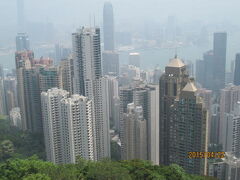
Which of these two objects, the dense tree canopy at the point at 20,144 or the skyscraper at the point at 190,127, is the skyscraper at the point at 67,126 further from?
the skyscraper at the point at 190,127

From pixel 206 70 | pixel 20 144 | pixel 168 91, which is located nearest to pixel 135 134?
pixel 168 91

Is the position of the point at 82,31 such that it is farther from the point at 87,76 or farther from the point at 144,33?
the point at 144,33

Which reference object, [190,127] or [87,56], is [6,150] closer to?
[87,56]

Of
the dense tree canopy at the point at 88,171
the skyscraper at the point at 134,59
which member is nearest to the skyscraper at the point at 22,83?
the skyscraper at the point at 134,59

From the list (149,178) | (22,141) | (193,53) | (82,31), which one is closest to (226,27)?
(193,53)

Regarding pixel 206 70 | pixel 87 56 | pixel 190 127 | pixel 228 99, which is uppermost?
pixel 87 56

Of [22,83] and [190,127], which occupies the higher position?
[22,83]

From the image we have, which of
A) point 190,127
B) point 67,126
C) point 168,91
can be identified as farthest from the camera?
point 168,91

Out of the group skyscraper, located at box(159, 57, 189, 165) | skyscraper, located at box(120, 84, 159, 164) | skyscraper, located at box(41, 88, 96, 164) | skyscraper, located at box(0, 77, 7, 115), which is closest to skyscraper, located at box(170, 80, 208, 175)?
skyscraper, located at box(159, 57, 189, 165)
